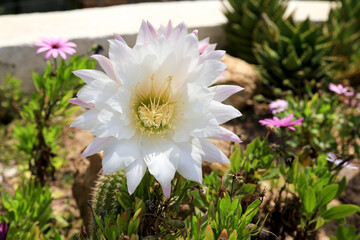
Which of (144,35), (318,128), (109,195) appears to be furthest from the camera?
(318,128)

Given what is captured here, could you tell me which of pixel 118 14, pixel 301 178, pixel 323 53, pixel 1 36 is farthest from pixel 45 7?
pixel 301 178

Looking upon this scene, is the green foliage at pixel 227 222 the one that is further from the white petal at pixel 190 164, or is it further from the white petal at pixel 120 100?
the white petal at pixel 120 100

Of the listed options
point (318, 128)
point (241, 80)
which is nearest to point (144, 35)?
point (318, 128)

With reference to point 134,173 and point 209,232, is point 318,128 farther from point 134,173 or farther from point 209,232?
point 134,173

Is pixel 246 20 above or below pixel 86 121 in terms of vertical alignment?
below

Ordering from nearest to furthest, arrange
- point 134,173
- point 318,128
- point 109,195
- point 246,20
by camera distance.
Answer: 1. point 134,173
2. point 109,195
3. point 318,128
4. point 246,20

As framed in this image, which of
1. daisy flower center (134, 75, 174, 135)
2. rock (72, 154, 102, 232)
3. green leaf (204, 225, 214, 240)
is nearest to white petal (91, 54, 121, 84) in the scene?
daisy flower center (134, 75, 174, 135)
